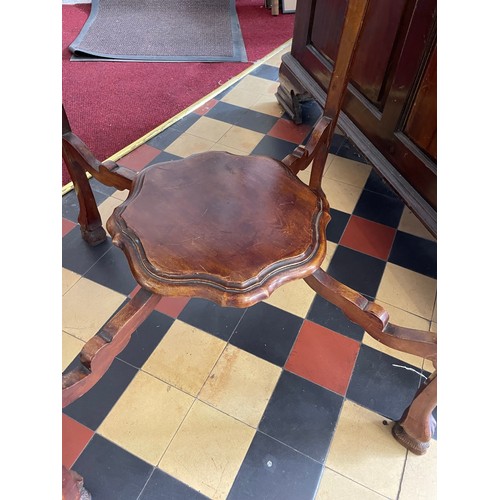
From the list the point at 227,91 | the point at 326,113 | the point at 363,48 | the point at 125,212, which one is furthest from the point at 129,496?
the point at 227,91

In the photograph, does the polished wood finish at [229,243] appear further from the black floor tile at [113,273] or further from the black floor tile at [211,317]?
the black floor tile at [113,273]

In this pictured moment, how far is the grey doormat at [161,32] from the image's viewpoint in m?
3.23

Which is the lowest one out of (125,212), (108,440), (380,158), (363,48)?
(108,440)

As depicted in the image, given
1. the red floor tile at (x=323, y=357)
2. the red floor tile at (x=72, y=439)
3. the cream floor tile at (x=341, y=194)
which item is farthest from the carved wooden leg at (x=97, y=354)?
the cream floor tile at (x=341, y=194)

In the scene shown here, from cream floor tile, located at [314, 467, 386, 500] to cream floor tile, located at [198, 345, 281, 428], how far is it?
0.25 metres

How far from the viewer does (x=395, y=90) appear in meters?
1.65

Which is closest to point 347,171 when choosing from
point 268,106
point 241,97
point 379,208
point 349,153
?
point 349,153

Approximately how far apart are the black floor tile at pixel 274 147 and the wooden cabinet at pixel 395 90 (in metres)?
0.36

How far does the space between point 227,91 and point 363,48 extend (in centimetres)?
125

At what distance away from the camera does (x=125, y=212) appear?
1.06 m

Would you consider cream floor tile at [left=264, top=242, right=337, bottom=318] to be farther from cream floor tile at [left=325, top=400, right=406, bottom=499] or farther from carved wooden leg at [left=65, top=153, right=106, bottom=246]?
carved wooden leg at [left=65, top=153, right=106, bottom=246]

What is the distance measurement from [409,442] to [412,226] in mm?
1004

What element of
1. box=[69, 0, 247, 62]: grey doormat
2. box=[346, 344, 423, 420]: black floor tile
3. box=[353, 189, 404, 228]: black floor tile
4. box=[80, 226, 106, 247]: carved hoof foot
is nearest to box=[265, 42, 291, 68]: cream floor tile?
box=[69, 0, 247, 62]: grey doormat

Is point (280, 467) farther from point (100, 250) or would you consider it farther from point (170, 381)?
point (100, 250)
